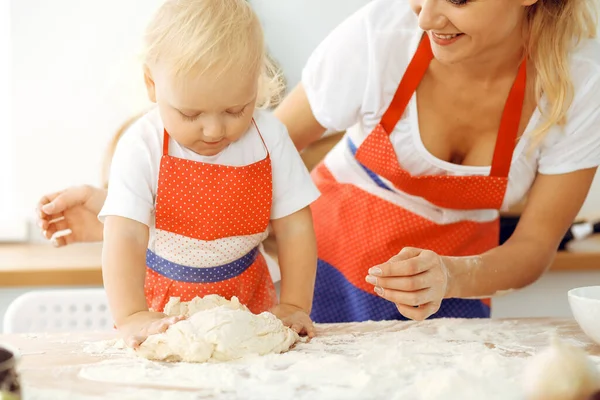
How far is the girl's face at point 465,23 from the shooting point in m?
1.34

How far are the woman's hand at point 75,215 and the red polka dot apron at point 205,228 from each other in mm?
197

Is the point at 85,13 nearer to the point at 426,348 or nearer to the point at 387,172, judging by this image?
the point at 387,172

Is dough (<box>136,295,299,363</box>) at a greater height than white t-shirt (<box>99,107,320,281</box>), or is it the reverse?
white t-shirt (<box>99,107,320,281</box>)

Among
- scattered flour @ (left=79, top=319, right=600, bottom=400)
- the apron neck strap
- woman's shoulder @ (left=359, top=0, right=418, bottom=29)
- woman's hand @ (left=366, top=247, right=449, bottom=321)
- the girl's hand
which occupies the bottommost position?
scattered flour @ (left=79, top=319, right=600, bottom=400)

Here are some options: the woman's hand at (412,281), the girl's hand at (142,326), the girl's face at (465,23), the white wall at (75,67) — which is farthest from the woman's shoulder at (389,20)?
the white wall at (75,67)

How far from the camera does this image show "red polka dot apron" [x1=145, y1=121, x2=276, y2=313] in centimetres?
127

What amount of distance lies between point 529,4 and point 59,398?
106cm

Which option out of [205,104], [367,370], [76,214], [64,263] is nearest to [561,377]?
→ [367,370]

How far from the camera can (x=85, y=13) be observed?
2607 millimetres

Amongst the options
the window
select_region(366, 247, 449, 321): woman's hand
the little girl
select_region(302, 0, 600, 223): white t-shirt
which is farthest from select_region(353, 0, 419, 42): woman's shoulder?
the window

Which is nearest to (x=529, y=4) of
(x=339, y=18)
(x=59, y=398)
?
(x=59, y=398)

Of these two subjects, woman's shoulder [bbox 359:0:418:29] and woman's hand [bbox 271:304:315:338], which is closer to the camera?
woman's hand [bbox 271:304:315:338]

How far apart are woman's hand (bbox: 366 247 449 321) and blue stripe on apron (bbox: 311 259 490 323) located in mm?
392

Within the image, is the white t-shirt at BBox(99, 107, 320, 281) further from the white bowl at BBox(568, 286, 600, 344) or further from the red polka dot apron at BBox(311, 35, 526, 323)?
the white bowl at BBox(568, 286, 600, 344)
